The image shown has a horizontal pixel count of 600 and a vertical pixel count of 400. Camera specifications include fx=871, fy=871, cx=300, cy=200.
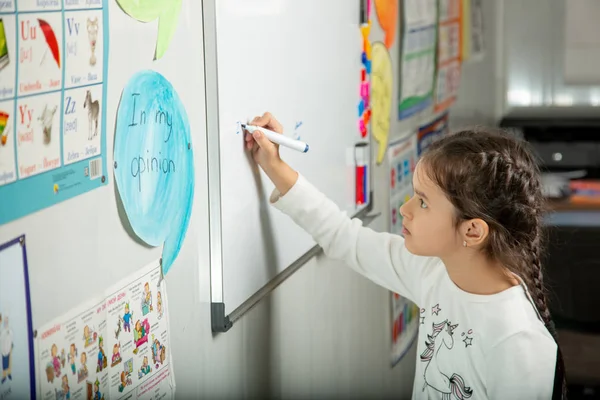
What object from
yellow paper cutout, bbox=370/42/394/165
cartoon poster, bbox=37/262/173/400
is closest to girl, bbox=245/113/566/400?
cartoon poster, bbox=37/262/173/400

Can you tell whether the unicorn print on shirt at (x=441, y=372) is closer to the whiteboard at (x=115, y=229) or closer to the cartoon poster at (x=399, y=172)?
the whiteboard at (x=115, y=229)

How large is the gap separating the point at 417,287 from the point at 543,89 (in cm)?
271

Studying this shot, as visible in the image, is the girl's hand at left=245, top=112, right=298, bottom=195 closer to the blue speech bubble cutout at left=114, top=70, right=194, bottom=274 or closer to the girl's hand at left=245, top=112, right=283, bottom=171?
the girl's hand at left=245, top=112, right=283, bottom=171

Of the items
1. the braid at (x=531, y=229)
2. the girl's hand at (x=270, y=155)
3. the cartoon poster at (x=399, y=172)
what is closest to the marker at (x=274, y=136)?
the girl's hand at (x=270, y=155)

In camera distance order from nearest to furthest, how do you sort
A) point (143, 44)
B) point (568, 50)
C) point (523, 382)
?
point (143, 44), point (523, 382), point (568, 50)

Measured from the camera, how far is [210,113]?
1237 mm

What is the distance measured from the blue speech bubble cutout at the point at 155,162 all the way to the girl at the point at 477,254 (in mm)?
205

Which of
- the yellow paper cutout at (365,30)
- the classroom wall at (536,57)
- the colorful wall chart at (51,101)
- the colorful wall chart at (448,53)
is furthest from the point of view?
the classroom wall at (536,57)

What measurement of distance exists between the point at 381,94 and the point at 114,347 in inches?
47.6

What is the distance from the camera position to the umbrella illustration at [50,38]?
0.88 meters

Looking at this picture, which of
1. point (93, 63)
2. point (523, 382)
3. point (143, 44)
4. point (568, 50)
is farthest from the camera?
point (568, 50)

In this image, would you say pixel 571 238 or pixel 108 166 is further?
pixel 571 238

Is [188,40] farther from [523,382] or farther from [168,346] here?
[523,382]

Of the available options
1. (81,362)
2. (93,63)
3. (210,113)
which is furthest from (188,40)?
(81,362)
